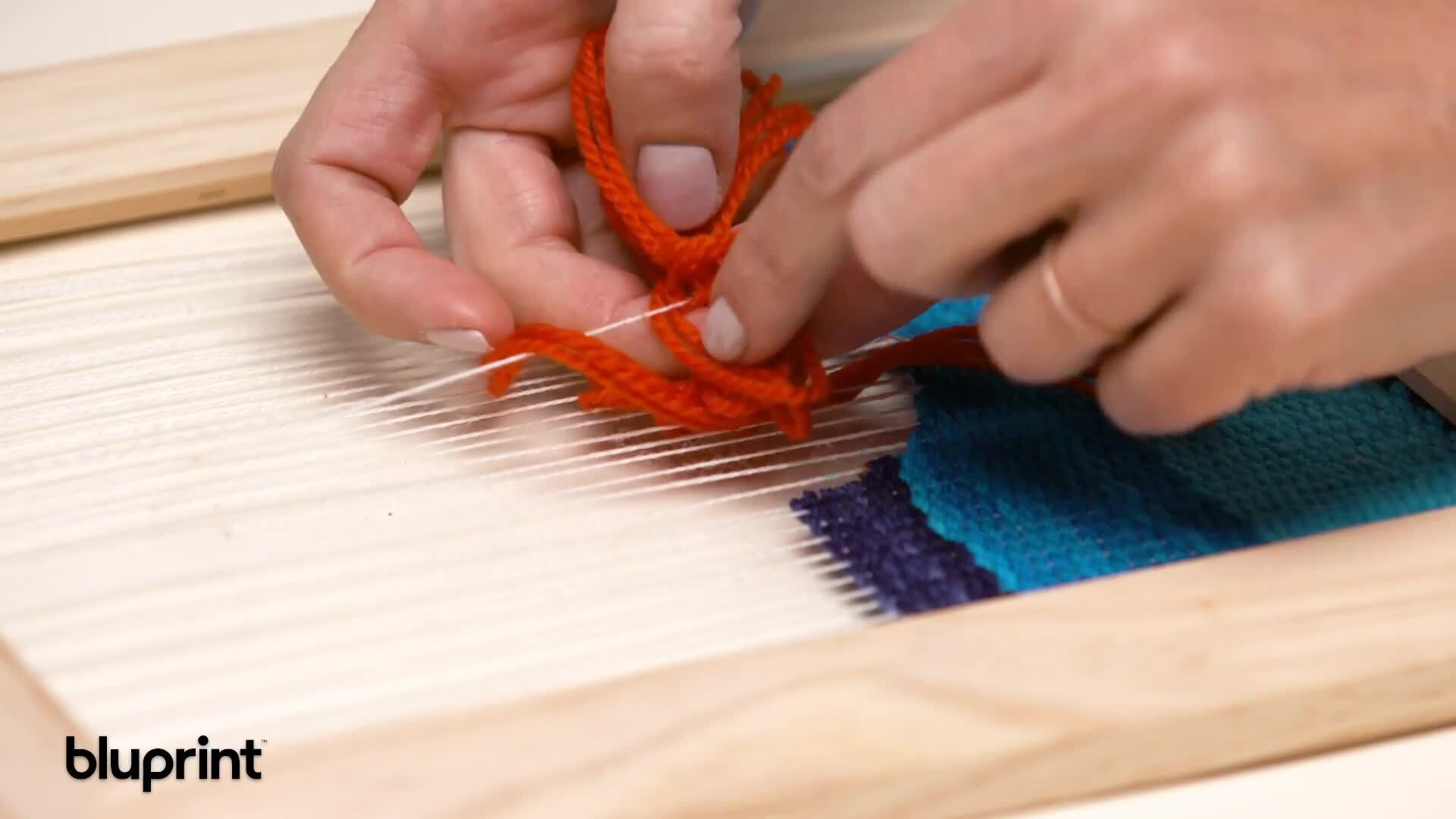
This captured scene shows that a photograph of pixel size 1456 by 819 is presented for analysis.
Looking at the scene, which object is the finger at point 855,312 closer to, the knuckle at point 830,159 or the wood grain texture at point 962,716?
the knuckle at point 830,159

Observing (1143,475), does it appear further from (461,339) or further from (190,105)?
(190,105)

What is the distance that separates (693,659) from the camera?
0.52 metres

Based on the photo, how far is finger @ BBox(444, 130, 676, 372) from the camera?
0.73 m

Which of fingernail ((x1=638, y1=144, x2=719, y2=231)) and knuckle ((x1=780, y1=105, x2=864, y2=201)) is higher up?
knuckle ((x1=780, y1=105, x2=864, y2=201))

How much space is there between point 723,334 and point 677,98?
0.47ft

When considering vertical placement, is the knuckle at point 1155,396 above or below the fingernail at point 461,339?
above

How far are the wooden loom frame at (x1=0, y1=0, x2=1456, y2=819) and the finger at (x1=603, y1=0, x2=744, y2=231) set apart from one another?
325 mm

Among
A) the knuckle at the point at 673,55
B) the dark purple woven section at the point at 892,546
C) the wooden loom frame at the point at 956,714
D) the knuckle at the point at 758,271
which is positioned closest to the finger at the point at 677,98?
the knuckle at the point at 673,55

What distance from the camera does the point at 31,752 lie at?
0.48 m

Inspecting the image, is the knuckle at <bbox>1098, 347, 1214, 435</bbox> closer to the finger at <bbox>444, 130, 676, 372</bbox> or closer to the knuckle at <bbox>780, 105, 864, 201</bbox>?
the knuckle at <bbox>780, 105, 864, 201</bbox>

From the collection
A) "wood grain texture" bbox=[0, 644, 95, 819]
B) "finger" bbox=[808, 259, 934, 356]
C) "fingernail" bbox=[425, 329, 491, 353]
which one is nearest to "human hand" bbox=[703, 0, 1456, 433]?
"finger" bbox=[808, 259, 934, 356]

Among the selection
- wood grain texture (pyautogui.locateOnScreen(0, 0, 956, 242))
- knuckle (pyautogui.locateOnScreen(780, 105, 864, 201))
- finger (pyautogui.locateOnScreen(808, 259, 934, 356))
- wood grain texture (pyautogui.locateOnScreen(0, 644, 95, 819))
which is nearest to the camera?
wood grain texture (pyautogui.locateOnScreen(0, 644, 95, 819))

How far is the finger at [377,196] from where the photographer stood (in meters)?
0.72

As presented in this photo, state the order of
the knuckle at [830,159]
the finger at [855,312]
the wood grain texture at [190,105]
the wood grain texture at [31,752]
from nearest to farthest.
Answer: the wood grain texture at [31,752] → the knuckle at [830,159] → the finger at [855,312] → the wood grain texture at [190,105]
